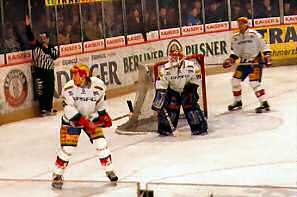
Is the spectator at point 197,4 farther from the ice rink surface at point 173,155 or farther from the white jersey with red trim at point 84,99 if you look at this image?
the white jersey with red trim at point 84,99

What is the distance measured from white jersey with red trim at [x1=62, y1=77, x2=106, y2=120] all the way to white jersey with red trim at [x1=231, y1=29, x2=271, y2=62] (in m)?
4.34

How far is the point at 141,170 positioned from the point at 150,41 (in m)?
6.98

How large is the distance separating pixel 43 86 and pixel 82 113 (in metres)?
4.83

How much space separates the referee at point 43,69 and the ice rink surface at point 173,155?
1.02ft

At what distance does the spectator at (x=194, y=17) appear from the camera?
15164 millimetres

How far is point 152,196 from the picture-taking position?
388 centimetres

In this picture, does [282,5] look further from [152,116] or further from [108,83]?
[152,116]

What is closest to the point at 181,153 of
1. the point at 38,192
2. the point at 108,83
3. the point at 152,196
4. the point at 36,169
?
the point at 36,169

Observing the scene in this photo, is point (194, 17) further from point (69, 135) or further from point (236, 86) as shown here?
point (69, 135)

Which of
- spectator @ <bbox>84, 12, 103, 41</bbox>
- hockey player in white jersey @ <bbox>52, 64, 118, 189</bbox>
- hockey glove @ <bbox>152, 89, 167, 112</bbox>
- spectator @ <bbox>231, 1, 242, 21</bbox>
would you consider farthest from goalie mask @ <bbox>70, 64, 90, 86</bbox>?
spectator @ <bbox>231, 1, 242, 21</bbox>

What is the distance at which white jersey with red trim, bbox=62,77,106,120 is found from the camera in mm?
6438

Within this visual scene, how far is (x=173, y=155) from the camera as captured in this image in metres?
7.92

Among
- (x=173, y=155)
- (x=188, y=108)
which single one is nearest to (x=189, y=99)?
(x=188, y=108)

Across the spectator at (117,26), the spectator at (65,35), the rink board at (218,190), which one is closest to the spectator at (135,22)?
the spectator at (117,26)
